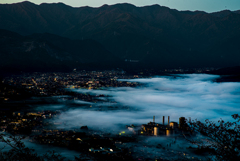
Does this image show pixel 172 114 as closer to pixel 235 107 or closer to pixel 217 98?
pixel 235 107

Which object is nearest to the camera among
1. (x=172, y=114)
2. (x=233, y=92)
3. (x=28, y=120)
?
(x=28, y=120)

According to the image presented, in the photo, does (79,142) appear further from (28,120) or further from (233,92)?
(233,92)

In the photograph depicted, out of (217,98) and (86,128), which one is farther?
(217,98)

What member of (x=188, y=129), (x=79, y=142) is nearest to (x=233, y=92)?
(x=188, y=129)

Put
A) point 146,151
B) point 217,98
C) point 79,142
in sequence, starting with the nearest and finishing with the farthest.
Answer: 1. point 146,151
2. point 79,142
3. point 217,98

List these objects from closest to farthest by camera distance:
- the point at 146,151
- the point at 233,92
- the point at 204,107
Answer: the point at 146,151, the point at 204,107, the point at 233,92

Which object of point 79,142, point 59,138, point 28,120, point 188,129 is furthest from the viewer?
point 28,120

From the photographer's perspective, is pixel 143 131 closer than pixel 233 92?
Yes

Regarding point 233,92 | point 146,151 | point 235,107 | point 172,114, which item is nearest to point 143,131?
point 146,151

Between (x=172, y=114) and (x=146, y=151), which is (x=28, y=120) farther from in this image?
(x=172, y=114)
